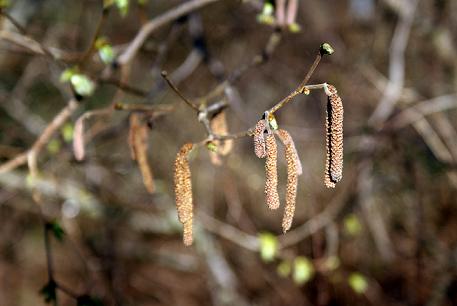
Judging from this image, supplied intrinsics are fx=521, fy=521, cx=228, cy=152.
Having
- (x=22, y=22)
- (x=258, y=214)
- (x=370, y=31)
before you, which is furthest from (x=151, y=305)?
(x=370, y=31)

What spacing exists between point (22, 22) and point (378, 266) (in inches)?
130

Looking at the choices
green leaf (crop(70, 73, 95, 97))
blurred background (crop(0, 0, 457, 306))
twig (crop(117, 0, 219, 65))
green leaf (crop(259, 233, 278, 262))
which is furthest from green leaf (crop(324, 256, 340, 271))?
green leaf (crop(70, 73, 95, 97))

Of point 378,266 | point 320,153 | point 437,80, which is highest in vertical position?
point 437,80

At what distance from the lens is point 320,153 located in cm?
681

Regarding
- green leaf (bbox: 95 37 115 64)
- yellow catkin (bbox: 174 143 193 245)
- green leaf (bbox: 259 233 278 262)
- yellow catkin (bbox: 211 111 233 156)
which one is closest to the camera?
yellow catkin (bbox: 174 143 193 245)

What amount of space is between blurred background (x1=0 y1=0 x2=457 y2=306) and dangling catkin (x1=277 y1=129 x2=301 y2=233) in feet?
1.76

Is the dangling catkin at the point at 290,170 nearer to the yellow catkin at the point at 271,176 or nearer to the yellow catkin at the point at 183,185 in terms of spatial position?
the yellow catkin at the point at 271,176

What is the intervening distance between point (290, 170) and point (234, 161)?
8.57 ft

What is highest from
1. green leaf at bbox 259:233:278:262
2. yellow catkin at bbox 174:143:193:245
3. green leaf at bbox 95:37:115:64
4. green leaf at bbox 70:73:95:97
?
green leaf at bbox 95:37:115:64

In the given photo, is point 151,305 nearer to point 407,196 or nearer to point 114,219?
point 114,219

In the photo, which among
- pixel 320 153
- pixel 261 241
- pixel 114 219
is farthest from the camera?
pixel 320 153

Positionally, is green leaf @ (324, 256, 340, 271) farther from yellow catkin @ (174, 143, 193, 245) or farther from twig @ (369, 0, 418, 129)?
yellow catkin @ (174, 143, 193, 245)

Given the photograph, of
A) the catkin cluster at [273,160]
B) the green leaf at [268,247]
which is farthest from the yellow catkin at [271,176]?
the green leaf at [268,247]

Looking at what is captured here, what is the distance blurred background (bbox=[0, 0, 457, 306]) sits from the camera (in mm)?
2590
